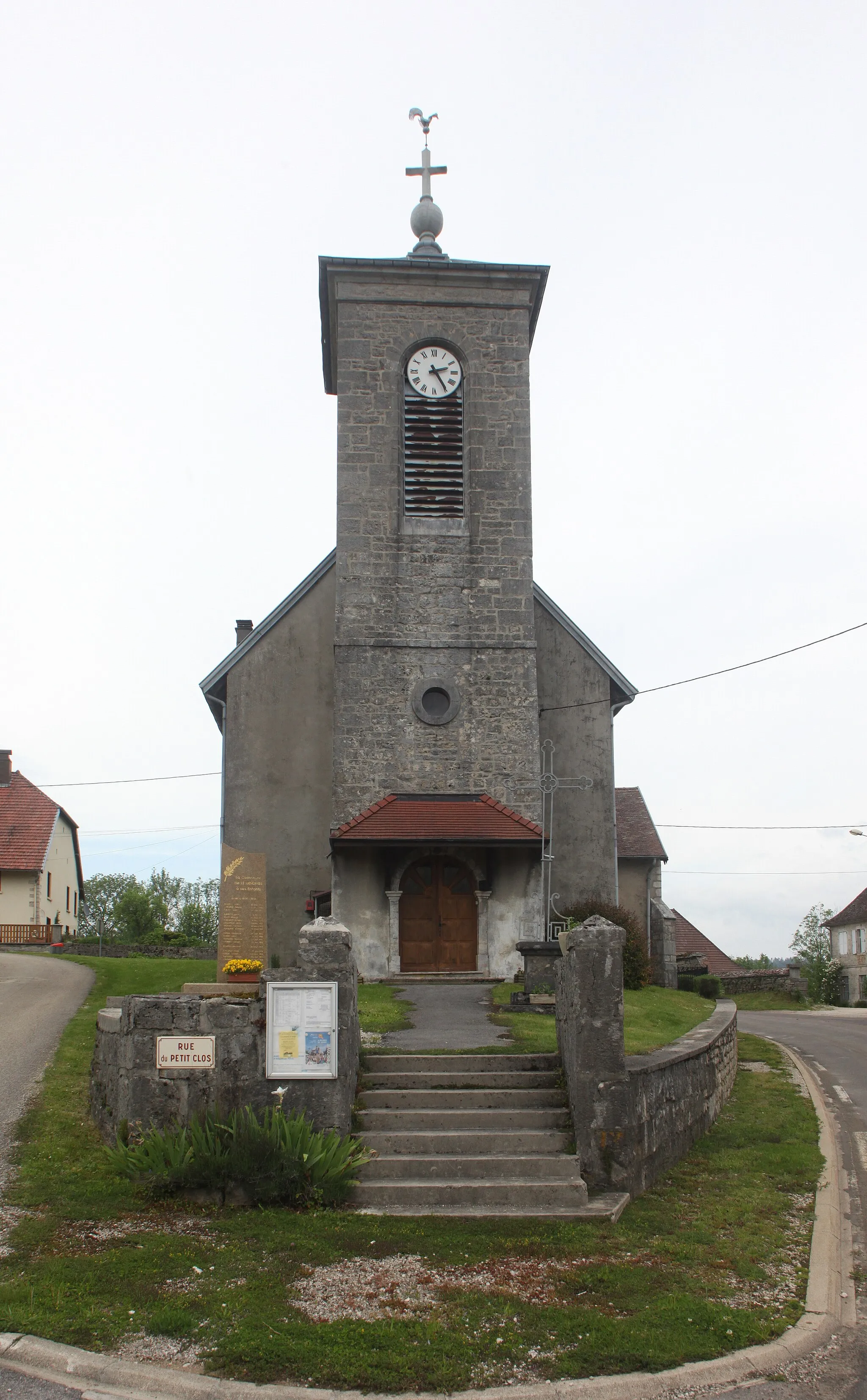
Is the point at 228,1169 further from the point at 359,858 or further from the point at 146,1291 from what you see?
the point at 359,858

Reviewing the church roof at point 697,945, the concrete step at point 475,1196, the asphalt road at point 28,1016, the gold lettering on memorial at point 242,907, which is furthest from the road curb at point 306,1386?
the church roof at point 697,945

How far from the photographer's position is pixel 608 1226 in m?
7.75

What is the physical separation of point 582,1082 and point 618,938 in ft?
3.72

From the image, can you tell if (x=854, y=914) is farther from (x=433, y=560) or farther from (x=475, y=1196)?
(x=475, y=1196)

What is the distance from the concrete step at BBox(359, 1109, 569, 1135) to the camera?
890 centimetres

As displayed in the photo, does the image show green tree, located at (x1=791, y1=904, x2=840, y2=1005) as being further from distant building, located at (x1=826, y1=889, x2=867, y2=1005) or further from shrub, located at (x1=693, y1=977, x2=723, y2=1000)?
shrub, located at (x1=693, y1=977, x2=723, y2=1000)

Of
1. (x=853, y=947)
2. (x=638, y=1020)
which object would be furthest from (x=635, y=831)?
(x=853, y=947)

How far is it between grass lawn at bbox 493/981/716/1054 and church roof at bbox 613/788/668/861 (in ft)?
17.3

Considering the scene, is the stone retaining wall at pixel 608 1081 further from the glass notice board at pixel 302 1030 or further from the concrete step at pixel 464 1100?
the glass notice board at pixel 302 1030

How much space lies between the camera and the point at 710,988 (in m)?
23.0

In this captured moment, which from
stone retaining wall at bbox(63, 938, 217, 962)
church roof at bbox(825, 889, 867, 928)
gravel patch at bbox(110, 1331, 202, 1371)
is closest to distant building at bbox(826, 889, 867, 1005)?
church roof at bbox(825, 889, 867, 928)

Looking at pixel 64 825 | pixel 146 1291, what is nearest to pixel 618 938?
pixel 146 1291

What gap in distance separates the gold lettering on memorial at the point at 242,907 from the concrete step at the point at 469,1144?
1139 cm

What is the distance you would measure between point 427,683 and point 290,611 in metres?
3.50
